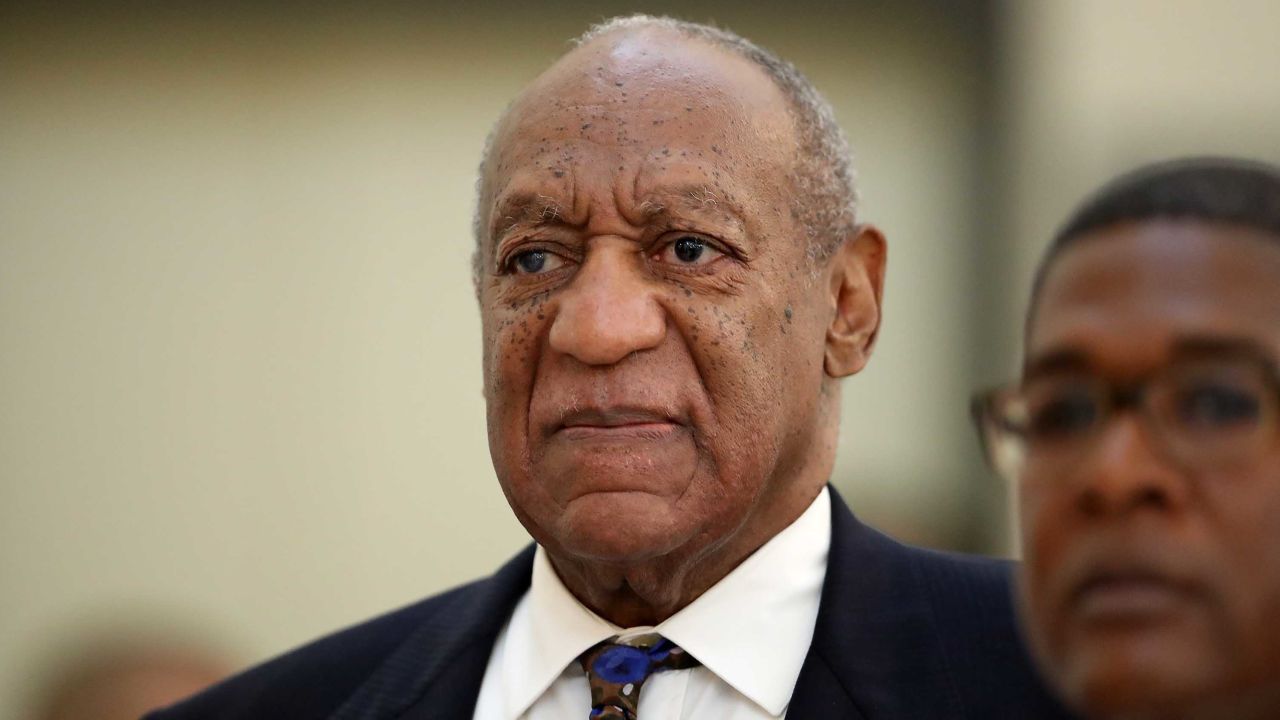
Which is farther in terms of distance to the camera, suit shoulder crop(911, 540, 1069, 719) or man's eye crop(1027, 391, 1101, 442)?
suit shoulder crop(911, 540, 1069, 719)

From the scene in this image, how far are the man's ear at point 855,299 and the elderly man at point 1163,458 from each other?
4.60 ft

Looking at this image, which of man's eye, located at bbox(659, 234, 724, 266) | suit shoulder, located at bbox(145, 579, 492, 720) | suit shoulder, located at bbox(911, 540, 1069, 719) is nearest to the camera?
suit shoulder, located at bbox(911, 540, 1069, 719)

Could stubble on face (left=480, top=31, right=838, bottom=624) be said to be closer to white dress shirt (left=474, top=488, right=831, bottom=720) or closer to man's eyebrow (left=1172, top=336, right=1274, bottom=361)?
white dress shirt (left=474, top=488, right=831, bottom=720)

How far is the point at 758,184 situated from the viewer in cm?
290

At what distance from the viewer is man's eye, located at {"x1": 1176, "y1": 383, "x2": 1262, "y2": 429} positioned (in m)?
1.52

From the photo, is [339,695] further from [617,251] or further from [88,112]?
[88,112]

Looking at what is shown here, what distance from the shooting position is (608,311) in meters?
2.71

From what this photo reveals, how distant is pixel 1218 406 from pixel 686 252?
139 centimetres

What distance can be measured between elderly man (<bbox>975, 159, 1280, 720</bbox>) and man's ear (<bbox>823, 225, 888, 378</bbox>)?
1402mm

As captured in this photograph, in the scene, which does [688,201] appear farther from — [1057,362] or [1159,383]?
[1159,383]

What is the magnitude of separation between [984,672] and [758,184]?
2.90 ft

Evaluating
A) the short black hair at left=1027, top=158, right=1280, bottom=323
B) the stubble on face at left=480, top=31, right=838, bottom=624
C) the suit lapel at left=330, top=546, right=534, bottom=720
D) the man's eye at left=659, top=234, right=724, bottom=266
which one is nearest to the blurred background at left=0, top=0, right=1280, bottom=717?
the suit lapel at left=330, top=546, right=534, bottom=720

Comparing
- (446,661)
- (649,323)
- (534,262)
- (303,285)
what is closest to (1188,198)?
(649,323)

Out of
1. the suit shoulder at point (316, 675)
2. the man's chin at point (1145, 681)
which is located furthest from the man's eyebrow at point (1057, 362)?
the suit shoulder at point (316, 675)
